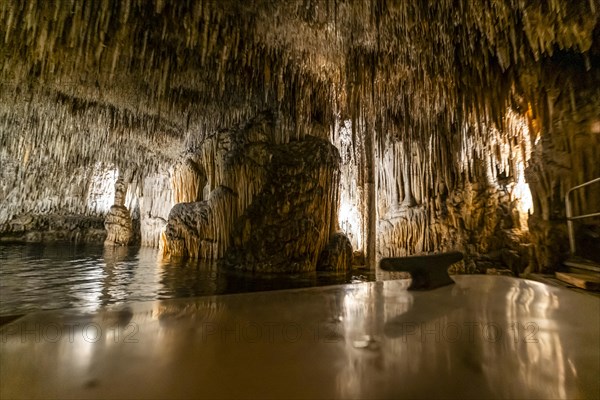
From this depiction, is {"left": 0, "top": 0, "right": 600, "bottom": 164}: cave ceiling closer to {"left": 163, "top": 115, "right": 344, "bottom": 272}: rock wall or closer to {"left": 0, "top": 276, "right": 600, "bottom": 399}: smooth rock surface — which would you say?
{"left": 163, "top": 115, "right": 344, "bottom": 272}: rock wall

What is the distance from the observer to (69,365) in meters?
1.22

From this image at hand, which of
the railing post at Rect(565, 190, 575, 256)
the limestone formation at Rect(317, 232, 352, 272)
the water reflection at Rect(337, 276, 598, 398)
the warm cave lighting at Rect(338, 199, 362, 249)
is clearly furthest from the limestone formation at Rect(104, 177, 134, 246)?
the railing post at Rect(565, 190, 575, 256)

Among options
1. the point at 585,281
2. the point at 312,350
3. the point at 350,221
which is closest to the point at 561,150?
the point at 585,281

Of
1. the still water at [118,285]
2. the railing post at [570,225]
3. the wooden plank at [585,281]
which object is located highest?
the railing post at [570,225]

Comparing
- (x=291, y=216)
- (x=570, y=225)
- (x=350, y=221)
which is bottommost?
(x=570, y=225)

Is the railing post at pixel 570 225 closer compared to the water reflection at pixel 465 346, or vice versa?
the water reflection at pixel 465 346

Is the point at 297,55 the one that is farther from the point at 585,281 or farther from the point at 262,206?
the point at 585,281

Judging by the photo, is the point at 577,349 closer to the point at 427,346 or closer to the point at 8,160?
the point at 427,346

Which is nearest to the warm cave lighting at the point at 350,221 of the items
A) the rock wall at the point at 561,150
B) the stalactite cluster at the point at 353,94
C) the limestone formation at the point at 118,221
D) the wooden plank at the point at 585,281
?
the stalactite cluster at the point at 353,94

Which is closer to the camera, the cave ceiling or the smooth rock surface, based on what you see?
the smooth rock surface

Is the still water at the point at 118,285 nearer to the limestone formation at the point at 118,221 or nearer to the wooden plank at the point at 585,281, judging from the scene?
the wooden plank at the point at 585,281

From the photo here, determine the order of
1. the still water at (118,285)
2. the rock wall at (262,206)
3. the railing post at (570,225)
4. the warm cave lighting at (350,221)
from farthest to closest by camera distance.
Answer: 1. the warm cave lighting at (350,221)
2. the rock wall at (262,206)
3. the railing post at (570,225)
4. the still water at (118,285)

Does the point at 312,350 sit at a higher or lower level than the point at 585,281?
lower

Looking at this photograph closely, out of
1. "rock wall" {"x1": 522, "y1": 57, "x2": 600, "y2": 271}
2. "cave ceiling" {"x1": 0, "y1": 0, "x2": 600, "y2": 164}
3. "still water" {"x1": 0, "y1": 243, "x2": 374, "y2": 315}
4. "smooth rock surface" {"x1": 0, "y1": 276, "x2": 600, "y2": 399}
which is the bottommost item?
"still water" {"x1": 0, "y1": 243, "x2": 374, "y2": 315}
